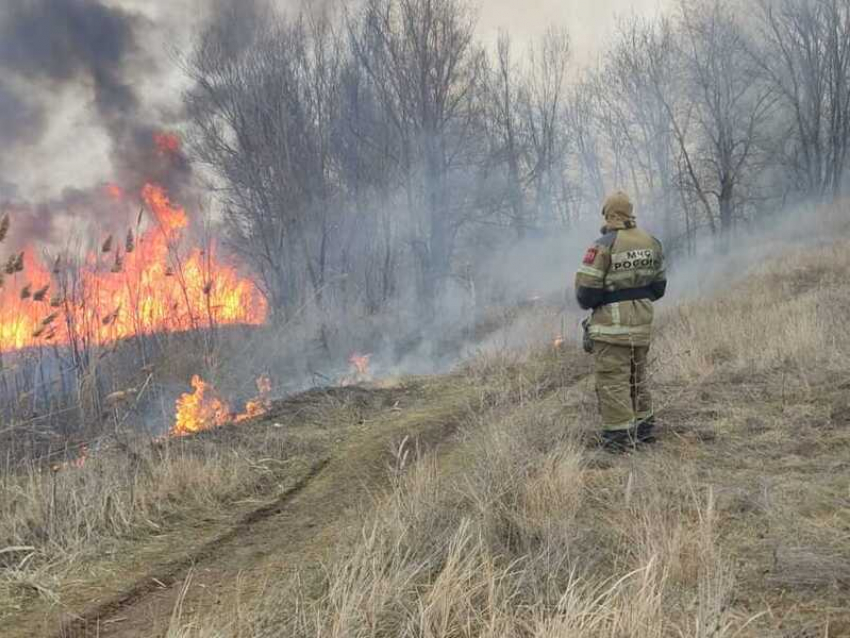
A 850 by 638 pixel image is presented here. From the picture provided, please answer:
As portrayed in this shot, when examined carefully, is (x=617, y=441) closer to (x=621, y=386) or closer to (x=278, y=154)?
(x=621, y=386)

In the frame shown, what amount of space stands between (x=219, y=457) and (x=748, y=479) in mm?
3659

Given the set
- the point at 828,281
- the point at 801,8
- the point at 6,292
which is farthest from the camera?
the point at 801,8

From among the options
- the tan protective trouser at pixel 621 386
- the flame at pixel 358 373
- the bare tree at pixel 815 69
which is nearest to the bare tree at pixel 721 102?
A: the bare tree at pixel 815 69

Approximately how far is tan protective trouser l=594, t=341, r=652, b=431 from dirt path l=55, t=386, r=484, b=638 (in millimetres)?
1762

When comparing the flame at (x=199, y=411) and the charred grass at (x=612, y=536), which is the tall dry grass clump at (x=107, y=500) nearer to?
the flame at (x=199, y=411)

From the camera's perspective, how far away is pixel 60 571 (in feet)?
10.9

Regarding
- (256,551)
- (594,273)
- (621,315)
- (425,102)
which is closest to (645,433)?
(621,315)

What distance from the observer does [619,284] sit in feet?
15.6

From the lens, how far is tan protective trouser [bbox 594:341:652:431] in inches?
183

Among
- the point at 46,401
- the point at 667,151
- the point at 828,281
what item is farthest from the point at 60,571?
the point at 667,151

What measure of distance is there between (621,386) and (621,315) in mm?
522

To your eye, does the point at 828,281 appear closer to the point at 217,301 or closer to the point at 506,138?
the point at 217,301

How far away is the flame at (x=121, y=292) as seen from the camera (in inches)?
202

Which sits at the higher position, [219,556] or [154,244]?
[154,244]
